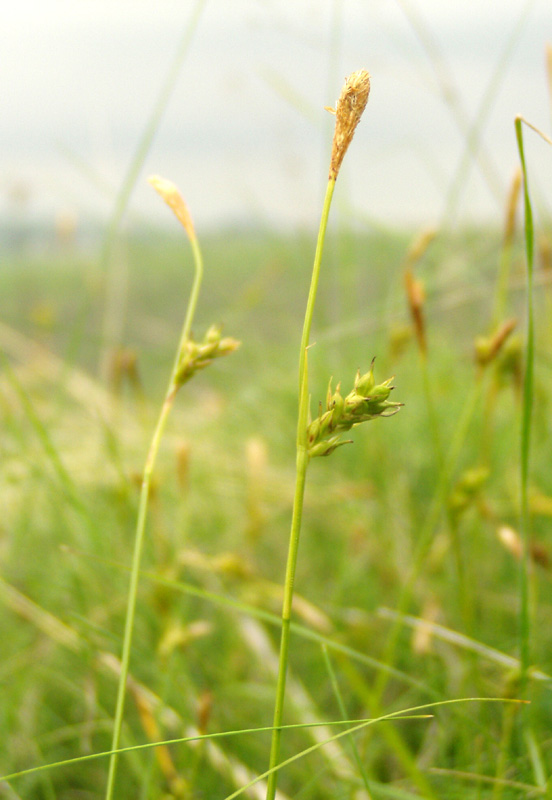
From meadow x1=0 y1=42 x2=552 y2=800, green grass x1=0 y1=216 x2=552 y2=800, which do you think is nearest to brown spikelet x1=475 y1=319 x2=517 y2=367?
meadow x1=0 y1=42 x2=552 y2=800

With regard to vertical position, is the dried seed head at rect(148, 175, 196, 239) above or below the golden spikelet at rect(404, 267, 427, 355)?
above

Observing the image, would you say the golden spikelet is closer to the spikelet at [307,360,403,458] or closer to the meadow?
the meadow

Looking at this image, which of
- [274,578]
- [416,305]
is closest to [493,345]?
[416,305]

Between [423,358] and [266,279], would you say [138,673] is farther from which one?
[266,279]

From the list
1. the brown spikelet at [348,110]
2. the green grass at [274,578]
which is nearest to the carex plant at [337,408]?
the brown spikelet at [348,110]

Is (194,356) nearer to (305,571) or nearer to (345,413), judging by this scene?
(345,413)

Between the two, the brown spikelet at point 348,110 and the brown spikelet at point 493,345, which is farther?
the brown spikelet at point 493,345

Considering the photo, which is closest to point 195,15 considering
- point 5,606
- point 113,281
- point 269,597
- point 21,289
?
point 269,597

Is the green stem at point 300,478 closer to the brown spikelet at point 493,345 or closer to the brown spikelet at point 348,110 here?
the brown spikelet at point 348,110
